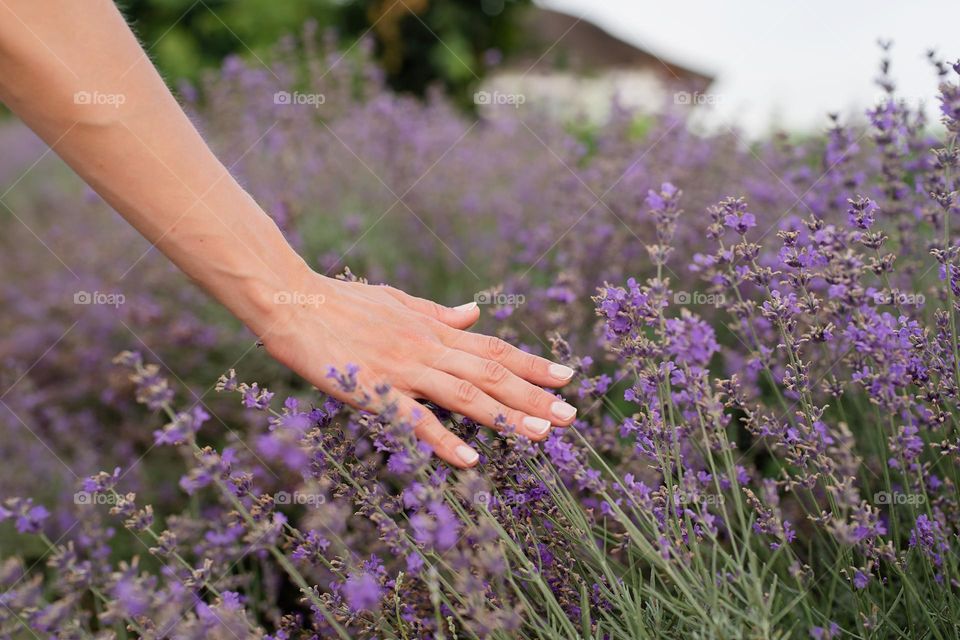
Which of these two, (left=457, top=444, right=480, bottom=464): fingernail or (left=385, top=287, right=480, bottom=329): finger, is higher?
(left=385, top=287, right=480, bottom=329): finger

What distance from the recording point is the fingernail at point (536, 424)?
1.52 metres

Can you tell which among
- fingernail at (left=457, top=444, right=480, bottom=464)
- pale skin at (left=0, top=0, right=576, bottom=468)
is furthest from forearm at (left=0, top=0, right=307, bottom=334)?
fingernail at (left=457, top=444, right=480, bottom=464)

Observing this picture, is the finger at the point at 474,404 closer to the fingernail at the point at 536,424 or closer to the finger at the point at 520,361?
the fingernail at the point at 536,424

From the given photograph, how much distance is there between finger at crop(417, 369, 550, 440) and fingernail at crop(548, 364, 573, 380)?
163 mm

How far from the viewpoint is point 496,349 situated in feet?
5.65

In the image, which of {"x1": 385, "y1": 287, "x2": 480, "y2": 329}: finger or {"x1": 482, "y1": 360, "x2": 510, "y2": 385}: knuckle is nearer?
{"x1": 482, "y1": 360, "x2": 510, "y2": 385}: knuckle

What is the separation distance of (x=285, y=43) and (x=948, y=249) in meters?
3.99

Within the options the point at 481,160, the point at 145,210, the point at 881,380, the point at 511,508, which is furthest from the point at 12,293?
the point at 881,380

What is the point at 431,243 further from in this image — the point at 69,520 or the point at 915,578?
the point at 915,578

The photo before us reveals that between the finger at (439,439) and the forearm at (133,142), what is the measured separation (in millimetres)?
349

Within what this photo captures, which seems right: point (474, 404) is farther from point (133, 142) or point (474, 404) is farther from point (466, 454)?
point (133, 142)

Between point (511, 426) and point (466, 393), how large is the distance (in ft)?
0.45

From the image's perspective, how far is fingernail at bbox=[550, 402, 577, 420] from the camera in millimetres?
1540

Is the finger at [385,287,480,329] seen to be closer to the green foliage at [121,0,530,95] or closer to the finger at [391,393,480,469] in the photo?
the finger at [391,393,480,469]
